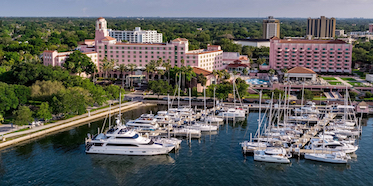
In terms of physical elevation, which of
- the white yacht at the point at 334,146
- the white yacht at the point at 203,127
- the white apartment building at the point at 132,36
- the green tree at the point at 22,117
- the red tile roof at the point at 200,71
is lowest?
the white yacht at the point at 334,146

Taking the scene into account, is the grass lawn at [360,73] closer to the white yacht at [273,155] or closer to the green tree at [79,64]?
the white yacht at [273,155]

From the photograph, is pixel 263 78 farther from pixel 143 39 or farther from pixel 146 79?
pixel 143 39

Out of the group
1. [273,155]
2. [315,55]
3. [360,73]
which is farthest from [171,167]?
[360,73]

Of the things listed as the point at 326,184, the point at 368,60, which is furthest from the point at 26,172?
the point at 368,60

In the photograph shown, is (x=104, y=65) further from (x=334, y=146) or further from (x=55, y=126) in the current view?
(x=334, y=146)

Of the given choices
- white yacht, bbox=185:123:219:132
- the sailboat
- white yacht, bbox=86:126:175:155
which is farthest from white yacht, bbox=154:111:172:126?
the sailboat

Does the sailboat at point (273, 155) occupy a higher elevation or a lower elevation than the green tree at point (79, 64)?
lower

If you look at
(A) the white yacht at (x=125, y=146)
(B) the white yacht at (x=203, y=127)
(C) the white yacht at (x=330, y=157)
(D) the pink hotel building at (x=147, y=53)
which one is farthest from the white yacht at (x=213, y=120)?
(D) the pink hotel building at (x=147, y=53)
